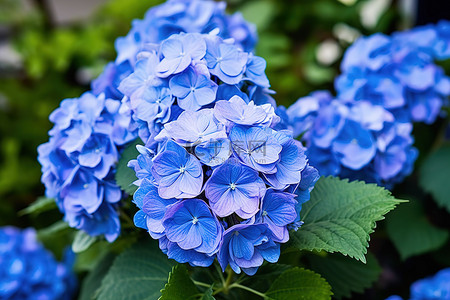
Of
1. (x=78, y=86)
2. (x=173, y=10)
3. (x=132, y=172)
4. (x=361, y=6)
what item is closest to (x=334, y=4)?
(x=361, y=6)

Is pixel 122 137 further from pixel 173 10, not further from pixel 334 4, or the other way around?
pixel 334 4

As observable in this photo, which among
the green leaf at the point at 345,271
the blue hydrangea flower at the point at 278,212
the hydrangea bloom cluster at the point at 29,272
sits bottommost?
the hydrangea bloom cluster at the point at 29,272

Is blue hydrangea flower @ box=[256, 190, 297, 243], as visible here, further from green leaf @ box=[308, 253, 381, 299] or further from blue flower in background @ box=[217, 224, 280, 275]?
green leaf @ box=[308, 253, 381, 299]

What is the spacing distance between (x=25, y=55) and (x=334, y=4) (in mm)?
1372

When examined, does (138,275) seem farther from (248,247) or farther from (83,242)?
(248,247)

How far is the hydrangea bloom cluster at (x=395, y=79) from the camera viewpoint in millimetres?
1095

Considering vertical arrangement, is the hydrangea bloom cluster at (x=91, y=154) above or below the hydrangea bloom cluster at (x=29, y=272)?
above

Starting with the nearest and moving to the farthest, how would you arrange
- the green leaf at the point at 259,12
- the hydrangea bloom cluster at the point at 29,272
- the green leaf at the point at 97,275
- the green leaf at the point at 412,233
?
the green leaf at the point at 97,275, the green leaf at the point at 412,233, the hydrangea bloom cluster at the point at 29,272, the green leaf at the point at 259,12

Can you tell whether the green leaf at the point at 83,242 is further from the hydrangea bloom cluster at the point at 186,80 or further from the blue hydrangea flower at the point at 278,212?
the blue hydrangea flower at the point at 278,212

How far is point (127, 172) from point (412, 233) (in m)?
0.80

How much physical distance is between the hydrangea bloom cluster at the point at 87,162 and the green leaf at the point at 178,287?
179mm

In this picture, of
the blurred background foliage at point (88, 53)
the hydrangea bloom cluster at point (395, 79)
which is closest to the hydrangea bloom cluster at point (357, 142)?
the hydrangea bloom cluster at point (395, 79)

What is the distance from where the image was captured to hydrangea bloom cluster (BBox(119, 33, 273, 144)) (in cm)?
68

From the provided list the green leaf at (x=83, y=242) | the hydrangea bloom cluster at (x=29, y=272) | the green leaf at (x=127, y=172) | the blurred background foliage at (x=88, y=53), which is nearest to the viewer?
the green leaf at (x=127, y=172)
